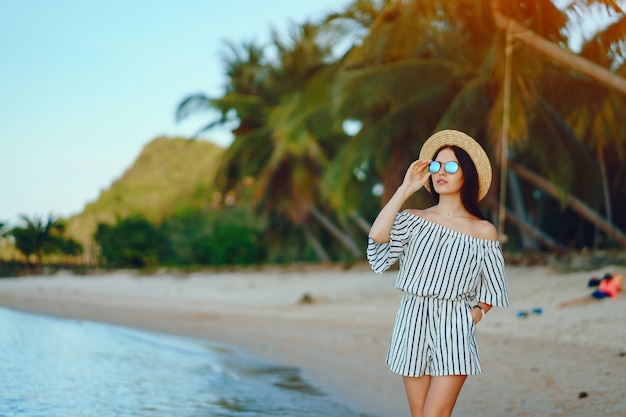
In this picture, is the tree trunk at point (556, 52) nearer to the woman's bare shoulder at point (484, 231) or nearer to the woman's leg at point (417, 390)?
the woman's bare shoulder at point (484, 231)

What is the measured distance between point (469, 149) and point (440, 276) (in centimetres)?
52

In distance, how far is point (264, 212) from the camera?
85.0 feet

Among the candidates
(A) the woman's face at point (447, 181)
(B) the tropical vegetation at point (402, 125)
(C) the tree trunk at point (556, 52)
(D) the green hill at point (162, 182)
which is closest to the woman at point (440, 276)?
(A) the woman's face at point (447, 181)

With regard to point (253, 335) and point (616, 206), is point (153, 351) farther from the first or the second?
point (616, 206)

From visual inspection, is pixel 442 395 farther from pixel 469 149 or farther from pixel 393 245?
pixel 469 149

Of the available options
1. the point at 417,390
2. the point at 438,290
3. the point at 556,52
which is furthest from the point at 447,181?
the point at 556,52

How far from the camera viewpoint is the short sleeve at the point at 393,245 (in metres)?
2.94

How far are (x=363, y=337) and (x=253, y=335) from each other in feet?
6.24

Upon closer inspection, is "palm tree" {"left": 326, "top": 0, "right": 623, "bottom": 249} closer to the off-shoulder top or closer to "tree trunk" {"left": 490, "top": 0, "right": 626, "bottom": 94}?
"tree trunk" {"left": 490, "top": 0, "right": 626, "bottom": 94}

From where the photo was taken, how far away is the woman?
285cm

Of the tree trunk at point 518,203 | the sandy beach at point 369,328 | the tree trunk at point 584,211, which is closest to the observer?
the sandy beach at point 369,328

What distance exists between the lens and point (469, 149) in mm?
3025

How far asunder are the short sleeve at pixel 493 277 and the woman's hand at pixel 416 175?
0.33 metres

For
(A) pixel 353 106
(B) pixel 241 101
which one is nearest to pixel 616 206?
(A) pixel 353 106
